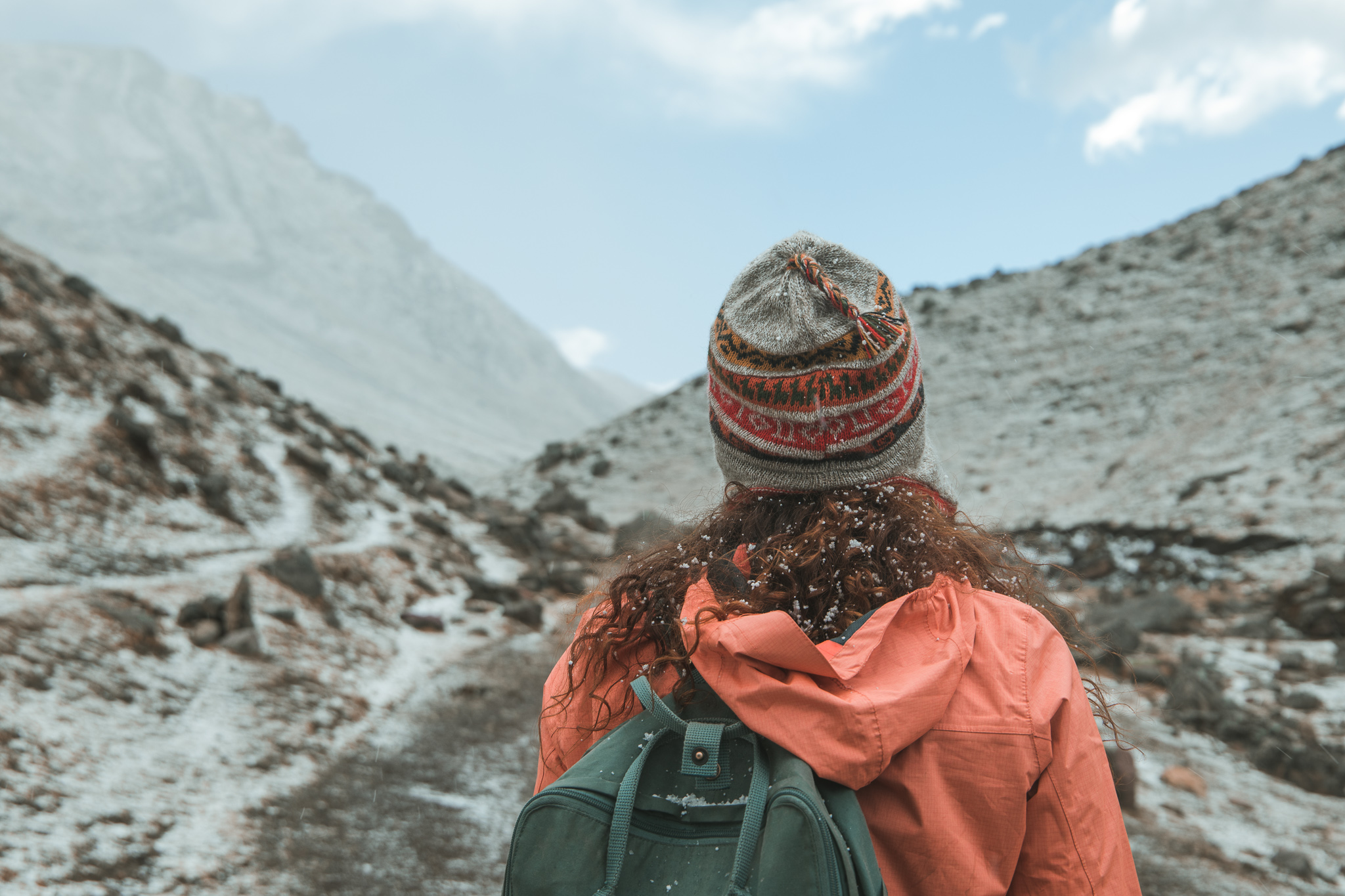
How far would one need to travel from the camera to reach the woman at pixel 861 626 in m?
1.20

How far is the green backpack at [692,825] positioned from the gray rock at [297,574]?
8243mm

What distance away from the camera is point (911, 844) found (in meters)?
1.21

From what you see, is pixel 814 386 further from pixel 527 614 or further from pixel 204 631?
pixel 527 614

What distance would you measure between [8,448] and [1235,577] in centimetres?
1374

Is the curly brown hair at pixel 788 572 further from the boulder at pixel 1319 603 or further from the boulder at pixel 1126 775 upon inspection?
the boulder at pixel 1319 603

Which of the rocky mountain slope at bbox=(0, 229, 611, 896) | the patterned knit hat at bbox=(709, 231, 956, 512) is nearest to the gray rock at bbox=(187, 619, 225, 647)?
the rocky mountain slope at bbox=(0, 229, 611, 896)

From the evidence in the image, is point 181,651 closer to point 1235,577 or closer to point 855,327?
point 855,327

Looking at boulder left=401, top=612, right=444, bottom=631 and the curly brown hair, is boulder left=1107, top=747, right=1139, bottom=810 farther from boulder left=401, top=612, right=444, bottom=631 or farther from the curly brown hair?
boulder left=401, top=612, right=444, bottom=631

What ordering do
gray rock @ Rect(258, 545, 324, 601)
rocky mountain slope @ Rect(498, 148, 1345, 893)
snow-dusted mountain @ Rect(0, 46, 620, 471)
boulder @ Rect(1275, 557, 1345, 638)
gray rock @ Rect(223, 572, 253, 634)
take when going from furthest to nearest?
snow-dusted mountain @ Rect(0, 46, 620, 471) → gray rock @ Rect(258, 545, 324, 601) → boulder @ Rect(1275, 557, 1345, 638) → gray rock @ Rect(223, 572, 253, 634) → rocky mountain slope @ Rect(498, 148, 1345, 893)

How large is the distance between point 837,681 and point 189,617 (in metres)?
7.01

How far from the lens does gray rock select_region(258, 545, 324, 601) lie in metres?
8.58

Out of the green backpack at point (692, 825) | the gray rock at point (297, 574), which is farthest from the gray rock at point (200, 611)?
the green backpack at point (692, 825)

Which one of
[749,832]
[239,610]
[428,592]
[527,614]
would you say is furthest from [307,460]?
[749,832]

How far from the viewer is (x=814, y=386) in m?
1.51
